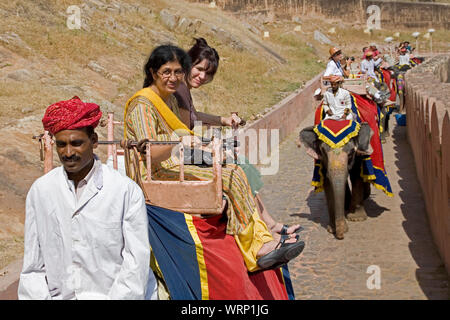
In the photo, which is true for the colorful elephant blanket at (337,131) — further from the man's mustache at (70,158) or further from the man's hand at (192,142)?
the man's mustache at (70,158)

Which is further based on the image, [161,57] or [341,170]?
[341,170]

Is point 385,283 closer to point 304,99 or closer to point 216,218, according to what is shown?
point 216,218

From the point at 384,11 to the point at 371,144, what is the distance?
186ft

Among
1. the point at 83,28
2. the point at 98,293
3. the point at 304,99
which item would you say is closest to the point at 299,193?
the point at 98,293

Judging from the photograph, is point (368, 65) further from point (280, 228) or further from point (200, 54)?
point (280, 228)

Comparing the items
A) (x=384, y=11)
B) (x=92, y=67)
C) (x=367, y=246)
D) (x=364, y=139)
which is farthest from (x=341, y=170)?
(x=384, y=11)

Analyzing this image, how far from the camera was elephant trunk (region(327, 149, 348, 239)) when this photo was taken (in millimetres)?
9938

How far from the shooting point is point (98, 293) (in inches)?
137

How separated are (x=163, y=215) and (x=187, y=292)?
549 mm

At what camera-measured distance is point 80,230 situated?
11.2ft

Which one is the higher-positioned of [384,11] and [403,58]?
[384,11]

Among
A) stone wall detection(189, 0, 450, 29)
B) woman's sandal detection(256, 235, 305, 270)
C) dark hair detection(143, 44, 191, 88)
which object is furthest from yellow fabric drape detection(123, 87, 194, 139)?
stone wall detection(189, 0, 450, 29)

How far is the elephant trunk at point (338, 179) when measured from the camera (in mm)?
9938

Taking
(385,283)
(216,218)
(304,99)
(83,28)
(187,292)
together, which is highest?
(83,28)
